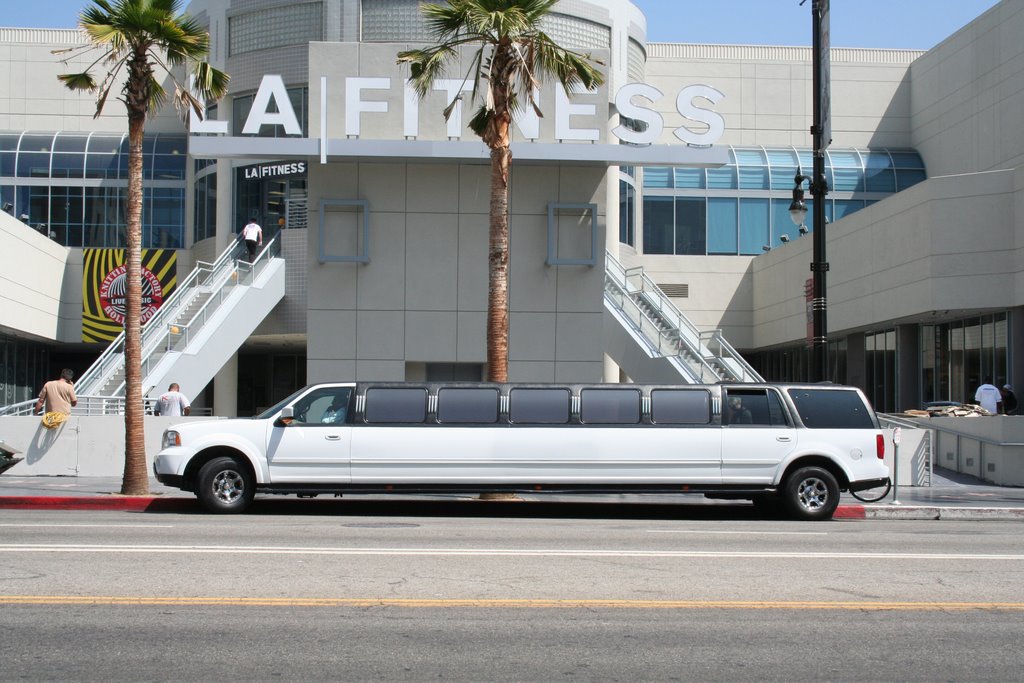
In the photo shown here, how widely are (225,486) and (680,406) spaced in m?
6.50

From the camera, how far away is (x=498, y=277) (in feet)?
64.3

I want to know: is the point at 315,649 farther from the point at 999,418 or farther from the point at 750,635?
the point at 999,418

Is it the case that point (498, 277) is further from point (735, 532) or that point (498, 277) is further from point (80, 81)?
point (80, 81)

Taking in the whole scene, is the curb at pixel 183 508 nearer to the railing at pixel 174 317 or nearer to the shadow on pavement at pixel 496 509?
the shadow on pavement at pixel 496 509

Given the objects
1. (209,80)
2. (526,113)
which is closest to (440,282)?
(526,113)

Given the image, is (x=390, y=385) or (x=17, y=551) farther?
(x=390, y=385)

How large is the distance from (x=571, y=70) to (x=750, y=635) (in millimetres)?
13989

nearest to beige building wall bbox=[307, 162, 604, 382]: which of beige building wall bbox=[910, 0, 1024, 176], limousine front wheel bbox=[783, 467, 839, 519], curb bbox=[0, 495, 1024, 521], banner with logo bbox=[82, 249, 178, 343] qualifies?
curb bbox=[0, 495, 1024, 521]

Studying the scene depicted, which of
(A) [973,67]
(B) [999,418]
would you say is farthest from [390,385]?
(A) [973,67]

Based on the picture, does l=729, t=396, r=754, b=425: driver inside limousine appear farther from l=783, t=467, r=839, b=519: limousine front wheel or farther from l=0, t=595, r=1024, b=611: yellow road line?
l=0, t=595, r=1024, b=611: yellow road line

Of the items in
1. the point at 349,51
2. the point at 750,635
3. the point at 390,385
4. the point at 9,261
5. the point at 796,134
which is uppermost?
the point at 796,134

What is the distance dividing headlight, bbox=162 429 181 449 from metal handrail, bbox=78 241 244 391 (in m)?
10.1

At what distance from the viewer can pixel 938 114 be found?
44281 mm

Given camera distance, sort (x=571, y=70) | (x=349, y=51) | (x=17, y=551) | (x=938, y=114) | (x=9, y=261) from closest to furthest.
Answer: (x=17, y=551) → (x=571, y=70) → (x=349, y=51) → (x=9, y=261) → (x=938, y=114)
